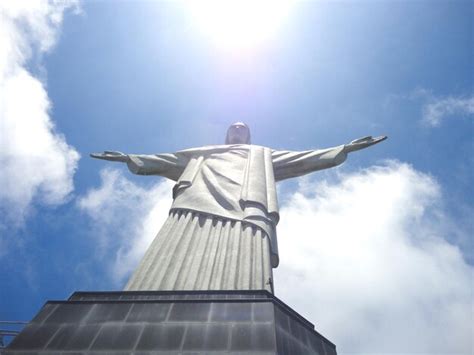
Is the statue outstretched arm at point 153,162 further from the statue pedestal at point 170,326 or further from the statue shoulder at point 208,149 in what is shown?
the statue pedestal at point 170,326

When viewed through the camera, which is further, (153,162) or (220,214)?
(153,162)

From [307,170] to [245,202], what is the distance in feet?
8.65

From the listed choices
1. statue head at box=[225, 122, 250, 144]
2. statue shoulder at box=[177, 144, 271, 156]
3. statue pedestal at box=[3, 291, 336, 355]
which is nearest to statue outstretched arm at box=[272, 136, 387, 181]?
statue shoulder at box=[177, 144, 271, 156]

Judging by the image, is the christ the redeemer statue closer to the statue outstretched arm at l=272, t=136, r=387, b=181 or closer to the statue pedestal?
the statue outstretched arm at l=272, t=136, r=387, b=181

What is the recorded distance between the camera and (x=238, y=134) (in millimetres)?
10758

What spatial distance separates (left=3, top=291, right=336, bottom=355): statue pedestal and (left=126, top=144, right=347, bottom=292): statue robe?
94cm

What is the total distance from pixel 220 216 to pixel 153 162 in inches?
126

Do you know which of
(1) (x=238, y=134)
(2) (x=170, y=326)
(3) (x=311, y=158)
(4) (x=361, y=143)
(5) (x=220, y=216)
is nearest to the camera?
(2) (x=170, y=326)

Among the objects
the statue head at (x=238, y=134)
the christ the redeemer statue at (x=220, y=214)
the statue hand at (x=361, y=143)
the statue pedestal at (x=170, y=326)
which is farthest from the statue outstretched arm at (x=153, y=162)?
the statue pedestal at (x=170, y=326)

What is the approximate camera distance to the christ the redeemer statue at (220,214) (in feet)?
17.8

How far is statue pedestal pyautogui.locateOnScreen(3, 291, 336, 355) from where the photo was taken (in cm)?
366

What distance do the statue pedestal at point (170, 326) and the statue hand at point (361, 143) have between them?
5.08m

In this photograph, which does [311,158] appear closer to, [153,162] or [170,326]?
[153,162]

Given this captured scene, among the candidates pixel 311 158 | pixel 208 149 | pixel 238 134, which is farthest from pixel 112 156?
pixel 311 158
